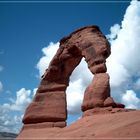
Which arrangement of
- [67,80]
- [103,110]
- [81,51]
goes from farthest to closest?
[67,80] < [81,51] < [103,110]

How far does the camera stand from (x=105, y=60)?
19.1 meters

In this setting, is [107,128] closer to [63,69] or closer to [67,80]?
[67,80]

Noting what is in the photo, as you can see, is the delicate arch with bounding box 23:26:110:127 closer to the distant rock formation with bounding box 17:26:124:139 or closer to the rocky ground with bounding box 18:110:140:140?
the distant rock formation with bounding box 17:26:124:139

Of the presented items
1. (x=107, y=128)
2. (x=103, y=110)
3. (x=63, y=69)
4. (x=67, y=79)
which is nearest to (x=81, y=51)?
(x=63, y=69)

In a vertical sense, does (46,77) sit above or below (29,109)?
above

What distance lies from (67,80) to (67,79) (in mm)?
Answer: 88

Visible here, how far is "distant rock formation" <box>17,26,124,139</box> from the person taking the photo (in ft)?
59.0

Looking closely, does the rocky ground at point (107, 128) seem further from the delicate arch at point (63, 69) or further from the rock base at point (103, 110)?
the delicate arch at point (63, 69)

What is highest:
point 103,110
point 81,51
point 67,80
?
point 81,51

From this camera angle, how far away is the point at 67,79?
80.1 feet

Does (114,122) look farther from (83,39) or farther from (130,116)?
(83,39)

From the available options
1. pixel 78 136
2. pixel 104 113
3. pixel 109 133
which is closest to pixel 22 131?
pixel 104 113

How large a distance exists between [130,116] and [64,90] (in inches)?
403

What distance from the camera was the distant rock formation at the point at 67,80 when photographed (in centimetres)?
1797
